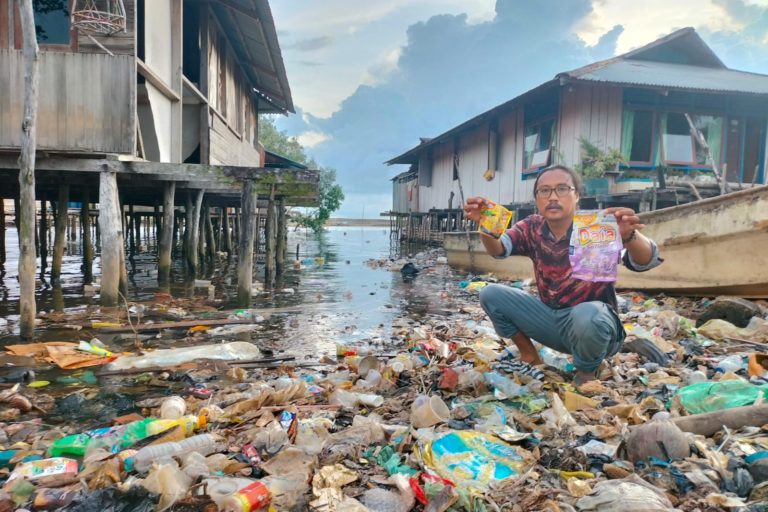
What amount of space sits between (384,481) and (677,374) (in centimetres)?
243

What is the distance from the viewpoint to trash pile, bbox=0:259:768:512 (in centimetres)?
200

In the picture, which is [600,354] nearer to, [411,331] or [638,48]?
[411,331]

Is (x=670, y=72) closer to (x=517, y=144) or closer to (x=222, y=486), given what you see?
(x=517, y=144)

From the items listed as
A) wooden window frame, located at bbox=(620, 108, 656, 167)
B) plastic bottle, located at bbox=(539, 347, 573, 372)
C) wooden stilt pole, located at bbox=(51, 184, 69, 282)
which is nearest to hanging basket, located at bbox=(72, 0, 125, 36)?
wooden stilt pole, located at bbox=(51, 184, 69, 282)

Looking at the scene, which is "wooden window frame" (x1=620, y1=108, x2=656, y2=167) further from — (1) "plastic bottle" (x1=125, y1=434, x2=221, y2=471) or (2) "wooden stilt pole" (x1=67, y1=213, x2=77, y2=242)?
(2) "wooden stilt pole" (x1=67, y1=213, x2=77, y2=242)

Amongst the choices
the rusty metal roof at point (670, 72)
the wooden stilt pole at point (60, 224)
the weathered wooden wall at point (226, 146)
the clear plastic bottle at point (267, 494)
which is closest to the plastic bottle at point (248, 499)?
the clear plastic bottle at point (267, 494)

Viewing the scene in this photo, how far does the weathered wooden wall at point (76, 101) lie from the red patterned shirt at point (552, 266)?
5.83 meters

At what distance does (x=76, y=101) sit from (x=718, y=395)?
7735 mm

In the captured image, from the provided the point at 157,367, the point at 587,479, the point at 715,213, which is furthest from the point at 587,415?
the point at 715,213

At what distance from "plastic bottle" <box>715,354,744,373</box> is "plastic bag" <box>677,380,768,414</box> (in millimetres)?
782

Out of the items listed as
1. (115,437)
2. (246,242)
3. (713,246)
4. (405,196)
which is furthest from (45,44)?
(405,196)

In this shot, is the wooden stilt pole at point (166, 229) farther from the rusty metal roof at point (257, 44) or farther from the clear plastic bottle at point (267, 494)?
the clear plastic bottle at point (267, 494)

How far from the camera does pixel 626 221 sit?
9.50 ft

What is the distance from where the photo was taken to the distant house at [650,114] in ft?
41.4
